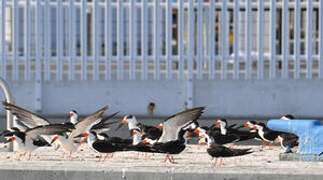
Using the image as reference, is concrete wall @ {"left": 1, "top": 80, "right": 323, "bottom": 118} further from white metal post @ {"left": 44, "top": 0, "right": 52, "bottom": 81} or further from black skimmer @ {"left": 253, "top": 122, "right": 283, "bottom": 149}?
black skimmer @ {"left": 253, "top": 122, "right": 283, "bottom": 149}

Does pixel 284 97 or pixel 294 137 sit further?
pixel 284 97

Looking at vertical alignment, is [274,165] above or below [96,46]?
below

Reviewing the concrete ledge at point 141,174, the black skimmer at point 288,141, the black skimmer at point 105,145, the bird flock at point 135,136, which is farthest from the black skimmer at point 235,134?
the concrete ledge at point 141,174

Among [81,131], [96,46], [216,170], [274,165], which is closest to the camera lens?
[216,170]

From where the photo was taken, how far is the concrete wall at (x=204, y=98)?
15.6 meters

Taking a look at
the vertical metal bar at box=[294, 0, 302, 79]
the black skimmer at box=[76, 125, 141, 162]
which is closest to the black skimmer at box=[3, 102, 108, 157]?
the black skimmer at box=[76, 125, 141, 162]

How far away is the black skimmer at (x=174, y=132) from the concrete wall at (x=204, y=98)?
5713 mm

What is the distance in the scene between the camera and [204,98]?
15.6 meters

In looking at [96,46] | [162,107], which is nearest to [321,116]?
[162,107]

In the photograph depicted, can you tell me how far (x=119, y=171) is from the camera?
798 centimetres

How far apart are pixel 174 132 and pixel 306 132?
159 centimetres

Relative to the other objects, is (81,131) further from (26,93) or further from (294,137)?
(26,93)

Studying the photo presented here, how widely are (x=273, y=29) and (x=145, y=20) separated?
248 cm

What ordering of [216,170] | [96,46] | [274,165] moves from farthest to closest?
[96,46]
[274,165]
[216,170]
